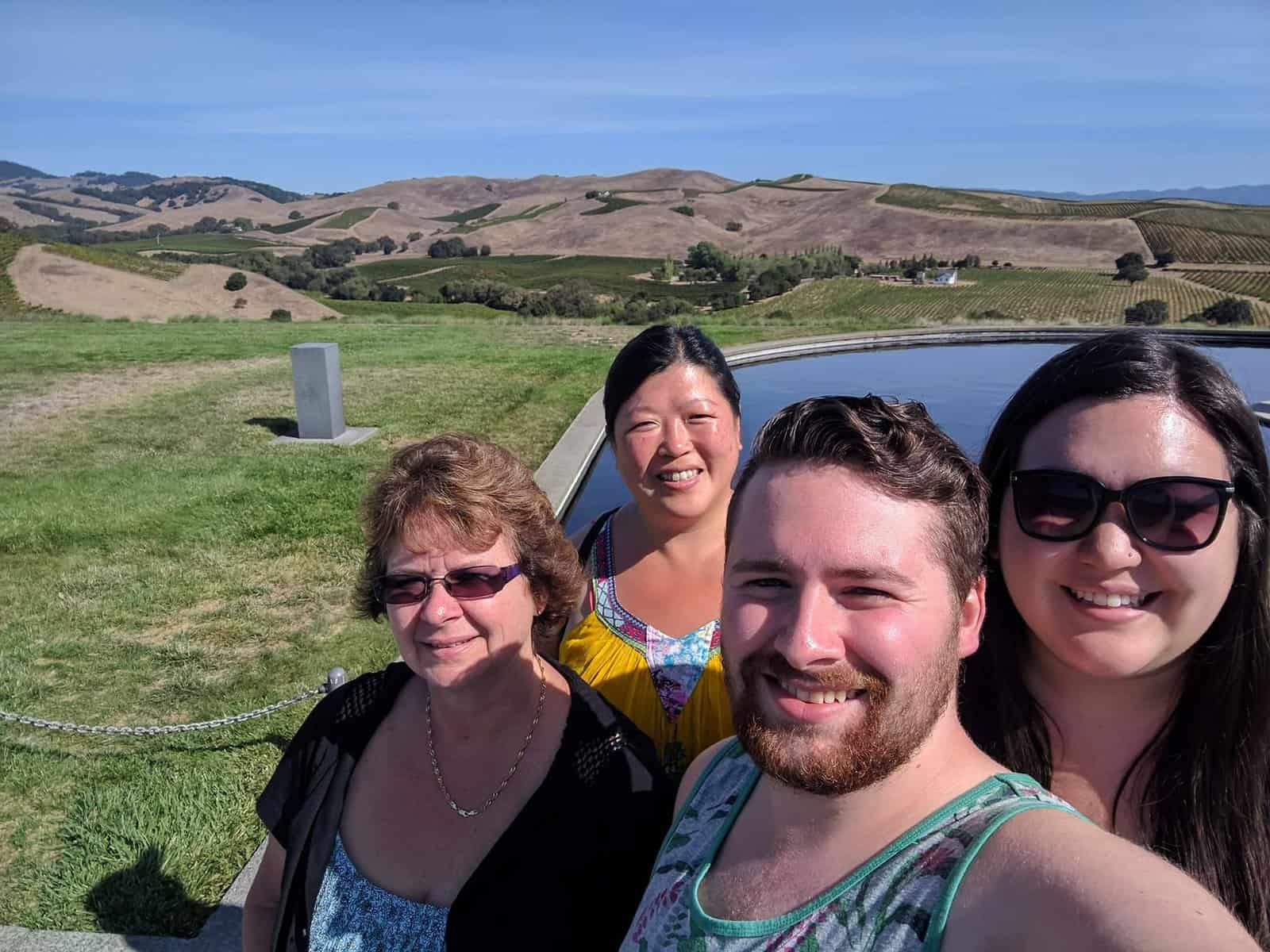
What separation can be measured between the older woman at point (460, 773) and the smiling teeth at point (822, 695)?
2.88 feet

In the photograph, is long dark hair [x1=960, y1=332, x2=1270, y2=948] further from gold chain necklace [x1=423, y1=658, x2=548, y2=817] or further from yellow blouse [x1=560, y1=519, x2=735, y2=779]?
gold chain necklace [x1=423, y1=658, x2=548, y2=817]

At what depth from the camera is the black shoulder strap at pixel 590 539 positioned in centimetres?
287

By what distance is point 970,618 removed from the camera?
1377 millimetres

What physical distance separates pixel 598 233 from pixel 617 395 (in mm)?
116657

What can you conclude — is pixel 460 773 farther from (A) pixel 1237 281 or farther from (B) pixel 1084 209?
(B) pixel 1084 209

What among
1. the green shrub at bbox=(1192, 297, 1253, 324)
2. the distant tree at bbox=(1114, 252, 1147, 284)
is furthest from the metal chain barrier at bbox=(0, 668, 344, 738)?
the distant tree at bbox=(1114, 252, 1147, 284)

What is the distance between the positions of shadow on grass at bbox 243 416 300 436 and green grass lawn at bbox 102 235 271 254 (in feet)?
347

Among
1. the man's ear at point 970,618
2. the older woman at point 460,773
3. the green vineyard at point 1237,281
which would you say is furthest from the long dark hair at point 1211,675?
the green vineyard at point 1237,281

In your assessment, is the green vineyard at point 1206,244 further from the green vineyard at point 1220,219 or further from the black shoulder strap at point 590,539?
the black shoulder strap at point 590,539

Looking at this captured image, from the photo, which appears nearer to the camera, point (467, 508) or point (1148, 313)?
point (467, 508)

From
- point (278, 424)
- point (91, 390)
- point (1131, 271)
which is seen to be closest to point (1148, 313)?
point (1131, 271)

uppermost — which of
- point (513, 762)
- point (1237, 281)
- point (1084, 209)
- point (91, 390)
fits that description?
point (1084, 209)

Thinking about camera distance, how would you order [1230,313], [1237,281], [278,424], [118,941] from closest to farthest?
[118,941]
[278,424]
[1230,313]
[1237,281]

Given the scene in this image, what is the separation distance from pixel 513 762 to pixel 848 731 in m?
1.12
